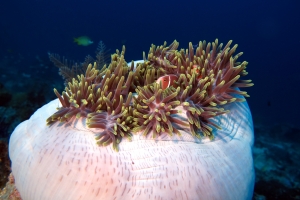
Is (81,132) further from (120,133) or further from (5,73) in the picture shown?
(5,73)

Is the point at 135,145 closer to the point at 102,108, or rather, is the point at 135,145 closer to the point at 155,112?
the point at 155,112

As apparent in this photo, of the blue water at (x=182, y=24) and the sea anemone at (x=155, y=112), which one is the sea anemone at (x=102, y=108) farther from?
the blue water at (x=182, y=24)

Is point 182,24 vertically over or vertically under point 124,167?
over

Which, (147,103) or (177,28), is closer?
(147,103)

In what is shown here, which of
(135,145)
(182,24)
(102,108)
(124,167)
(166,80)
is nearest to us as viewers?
(124,167)

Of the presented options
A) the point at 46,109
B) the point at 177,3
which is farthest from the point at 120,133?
the point at 177,3

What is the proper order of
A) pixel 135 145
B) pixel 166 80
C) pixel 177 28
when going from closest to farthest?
pixel 135 145, pixel 166 80, pixel 177 28

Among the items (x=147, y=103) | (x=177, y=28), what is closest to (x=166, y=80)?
(x=147, y=103)

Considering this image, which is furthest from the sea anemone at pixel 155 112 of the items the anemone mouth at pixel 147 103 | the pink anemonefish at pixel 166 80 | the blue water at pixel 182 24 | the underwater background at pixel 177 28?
the blue water at pixel 182 24

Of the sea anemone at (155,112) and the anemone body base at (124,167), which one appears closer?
the anemone body base at (124,167)
